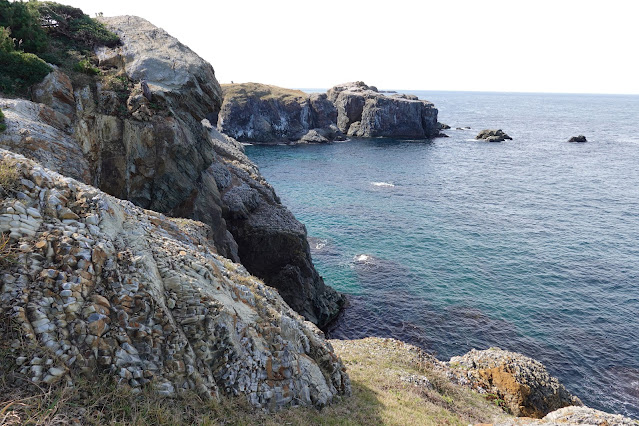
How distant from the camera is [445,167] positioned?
316ft

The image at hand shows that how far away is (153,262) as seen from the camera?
43.0ft

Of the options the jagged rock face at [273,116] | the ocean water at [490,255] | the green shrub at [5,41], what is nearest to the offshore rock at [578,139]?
the ocean water at [490,255]

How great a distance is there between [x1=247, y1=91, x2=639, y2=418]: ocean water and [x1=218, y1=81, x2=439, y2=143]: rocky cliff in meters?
36.6

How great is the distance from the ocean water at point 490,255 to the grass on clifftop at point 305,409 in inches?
399

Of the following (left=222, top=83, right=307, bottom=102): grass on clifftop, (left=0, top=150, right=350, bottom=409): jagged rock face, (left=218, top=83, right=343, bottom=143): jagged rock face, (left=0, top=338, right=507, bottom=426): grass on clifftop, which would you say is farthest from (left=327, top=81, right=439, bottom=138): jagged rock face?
(left=0, top=150, right=350, bottom=409): jagged rock face

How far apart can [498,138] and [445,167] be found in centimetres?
4952

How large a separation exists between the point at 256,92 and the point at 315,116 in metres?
23.2

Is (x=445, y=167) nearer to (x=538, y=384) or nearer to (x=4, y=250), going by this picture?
(x=538, y=384)

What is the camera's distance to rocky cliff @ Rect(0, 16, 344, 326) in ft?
74.8

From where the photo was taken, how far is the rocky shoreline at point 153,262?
10016 millimetres

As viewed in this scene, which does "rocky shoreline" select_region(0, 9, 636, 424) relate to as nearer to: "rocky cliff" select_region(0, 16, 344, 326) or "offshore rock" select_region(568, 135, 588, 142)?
"rocky cliff" select_region(0, 16, 344, 326)

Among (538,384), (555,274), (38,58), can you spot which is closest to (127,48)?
(38,58)

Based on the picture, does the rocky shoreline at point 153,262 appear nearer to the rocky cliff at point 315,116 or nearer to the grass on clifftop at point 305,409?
the grass on clifftop at point 305,409

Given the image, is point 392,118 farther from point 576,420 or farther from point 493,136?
point 576,420
